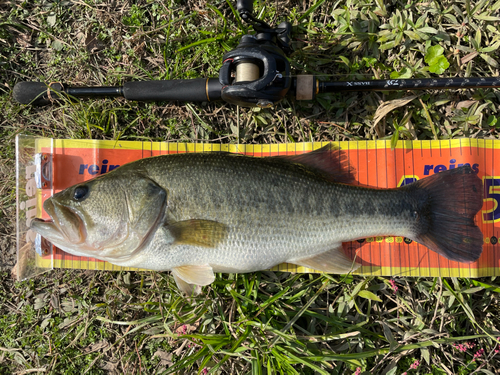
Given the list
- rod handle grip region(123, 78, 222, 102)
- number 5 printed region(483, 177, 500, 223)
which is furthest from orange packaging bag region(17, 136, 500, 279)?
rod handle grip region(123, 78, 222, 102)

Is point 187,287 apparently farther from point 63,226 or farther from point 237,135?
point 237,135

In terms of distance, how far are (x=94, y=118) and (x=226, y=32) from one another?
1.64m

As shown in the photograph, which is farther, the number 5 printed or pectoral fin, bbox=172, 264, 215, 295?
the number 5 printed

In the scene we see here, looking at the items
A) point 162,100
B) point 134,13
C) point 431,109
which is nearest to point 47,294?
point 162,100

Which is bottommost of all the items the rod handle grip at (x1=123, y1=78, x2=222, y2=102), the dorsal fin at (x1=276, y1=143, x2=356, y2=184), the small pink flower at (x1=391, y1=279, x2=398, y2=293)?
the small pink flower at (x1=391, y1=279, x2=398, y2=293)

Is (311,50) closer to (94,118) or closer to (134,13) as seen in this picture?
(134,13)

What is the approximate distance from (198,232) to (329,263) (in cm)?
118

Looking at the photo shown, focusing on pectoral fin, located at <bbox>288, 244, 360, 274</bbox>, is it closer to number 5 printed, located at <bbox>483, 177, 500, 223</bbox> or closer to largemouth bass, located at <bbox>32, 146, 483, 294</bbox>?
largemouth bass, located at <bbox>32, 146, 483, 294</bbox>

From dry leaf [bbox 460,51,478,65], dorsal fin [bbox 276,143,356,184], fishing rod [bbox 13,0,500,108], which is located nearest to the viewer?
fishing rod [bbox 13,0,500,108]

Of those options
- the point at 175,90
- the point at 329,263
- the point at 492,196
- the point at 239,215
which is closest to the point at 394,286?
the point at 329,263

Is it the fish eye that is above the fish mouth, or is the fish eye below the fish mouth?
above

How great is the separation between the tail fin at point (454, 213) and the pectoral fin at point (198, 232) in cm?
171

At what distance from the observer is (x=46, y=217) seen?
9.80 feet

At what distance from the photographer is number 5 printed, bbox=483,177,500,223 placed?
2803 mm
